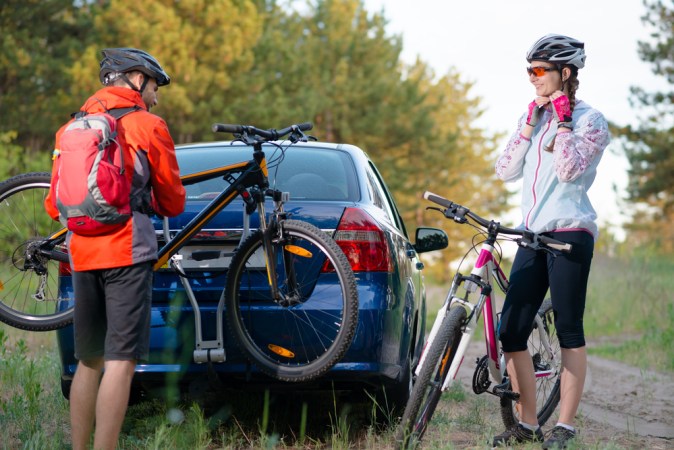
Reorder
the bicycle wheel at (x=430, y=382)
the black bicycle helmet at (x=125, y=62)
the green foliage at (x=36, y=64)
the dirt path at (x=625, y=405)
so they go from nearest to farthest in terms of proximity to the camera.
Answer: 1. the black bicycle helmet at (x=125, y=62)
2. the bicycle wheel at (x=430, y=382)
3. the dirt path at (x=625, y=405)
4. the green foliage at (x=36, y=64)

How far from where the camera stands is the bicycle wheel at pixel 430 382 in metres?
4.50

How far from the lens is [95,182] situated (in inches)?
151

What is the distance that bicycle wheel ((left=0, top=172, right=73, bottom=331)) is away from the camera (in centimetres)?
509

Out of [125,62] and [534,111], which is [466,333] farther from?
[125,62]

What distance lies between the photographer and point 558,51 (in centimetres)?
484

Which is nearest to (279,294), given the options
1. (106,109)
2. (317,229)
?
(317,229)

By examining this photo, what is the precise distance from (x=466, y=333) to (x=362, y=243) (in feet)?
2.24

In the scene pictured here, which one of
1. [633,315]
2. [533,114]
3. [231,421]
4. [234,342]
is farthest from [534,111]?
[633,315]

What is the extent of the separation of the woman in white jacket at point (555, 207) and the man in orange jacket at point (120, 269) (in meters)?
1.89

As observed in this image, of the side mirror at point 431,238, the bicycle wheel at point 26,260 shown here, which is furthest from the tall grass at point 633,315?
the bicycle wheel at point 26,260

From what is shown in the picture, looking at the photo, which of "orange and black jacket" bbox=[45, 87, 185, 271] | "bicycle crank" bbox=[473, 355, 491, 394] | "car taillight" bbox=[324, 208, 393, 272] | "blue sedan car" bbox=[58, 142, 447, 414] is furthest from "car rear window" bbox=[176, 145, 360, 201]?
"bicycle crank" bbox=[473, 355, 491, 394]

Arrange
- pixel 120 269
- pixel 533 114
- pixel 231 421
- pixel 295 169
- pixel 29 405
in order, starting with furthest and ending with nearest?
pixel 231 421
pixel 29 405
pixel 295 169
pixel 533 114
pixel 120 269

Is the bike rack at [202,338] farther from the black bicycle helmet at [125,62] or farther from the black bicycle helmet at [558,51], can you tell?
the black bicycle helmet at [558,51]

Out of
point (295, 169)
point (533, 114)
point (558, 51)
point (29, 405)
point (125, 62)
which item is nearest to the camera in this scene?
point (125, 62)
